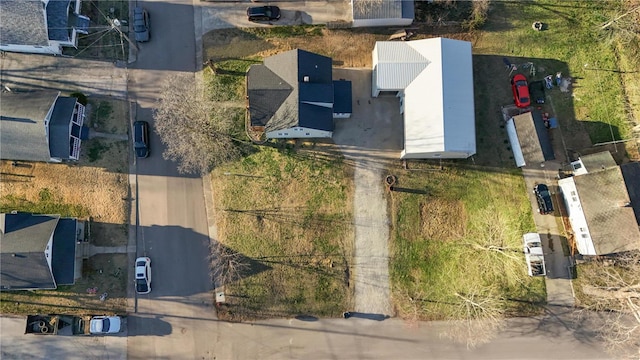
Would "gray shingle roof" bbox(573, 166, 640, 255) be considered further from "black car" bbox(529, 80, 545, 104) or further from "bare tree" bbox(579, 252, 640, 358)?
"black car" bbox(529, 80, 545, 104)

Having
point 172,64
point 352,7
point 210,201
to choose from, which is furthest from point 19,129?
point 352,7

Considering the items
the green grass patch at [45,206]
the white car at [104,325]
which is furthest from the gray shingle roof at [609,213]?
the green grass patch at [45,206]

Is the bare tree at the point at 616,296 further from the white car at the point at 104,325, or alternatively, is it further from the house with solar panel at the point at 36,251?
the house with solar panel at the point at 36,251

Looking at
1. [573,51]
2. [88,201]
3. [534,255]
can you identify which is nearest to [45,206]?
[88,201]

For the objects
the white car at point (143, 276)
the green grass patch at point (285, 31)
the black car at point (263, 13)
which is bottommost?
the white car at point (143, 276)

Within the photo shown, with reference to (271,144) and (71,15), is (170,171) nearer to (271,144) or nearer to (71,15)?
(271,144)

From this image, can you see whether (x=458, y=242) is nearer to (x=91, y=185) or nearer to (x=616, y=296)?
(x=616, y=296)

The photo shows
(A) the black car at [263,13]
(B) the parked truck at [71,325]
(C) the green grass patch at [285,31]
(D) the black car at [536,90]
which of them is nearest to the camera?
(B) the parked truck at [71,325]

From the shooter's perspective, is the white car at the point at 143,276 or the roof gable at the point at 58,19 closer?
the white car at the point at 143,276
